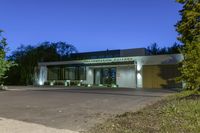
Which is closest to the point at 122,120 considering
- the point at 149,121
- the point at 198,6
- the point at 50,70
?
the point at 149,121

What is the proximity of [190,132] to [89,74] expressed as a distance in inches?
Answer: 1095

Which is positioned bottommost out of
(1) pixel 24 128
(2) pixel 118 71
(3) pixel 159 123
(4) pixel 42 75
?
(1) pixel 24 128

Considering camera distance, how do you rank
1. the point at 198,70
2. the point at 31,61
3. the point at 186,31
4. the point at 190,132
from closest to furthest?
the point at 190,132, the point at 198,70, the point at 186,31, the point at 31,61

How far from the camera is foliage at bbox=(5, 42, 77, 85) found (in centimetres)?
4041

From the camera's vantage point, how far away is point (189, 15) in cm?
1445

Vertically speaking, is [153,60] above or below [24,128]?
above

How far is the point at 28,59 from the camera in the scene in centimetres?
4141

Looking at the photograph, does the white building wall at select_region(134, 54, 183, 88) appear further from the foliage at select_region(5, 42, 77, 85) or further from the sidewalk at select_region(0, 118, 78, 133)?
the sidewalk at select_region(0, 118, 78, 133)

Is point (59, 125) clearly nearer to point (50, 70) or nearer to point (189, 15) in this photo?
point (189, 15)

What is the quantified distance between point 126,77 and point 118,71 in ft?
4.16

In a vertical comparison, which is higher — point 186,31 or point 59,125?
point 186,31

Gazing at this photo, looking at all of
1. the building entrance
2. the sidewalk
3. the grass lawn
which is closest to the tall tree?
the grass lawn

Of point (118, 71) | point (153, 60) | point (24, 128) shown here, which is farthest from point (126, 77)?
point (24, 128)

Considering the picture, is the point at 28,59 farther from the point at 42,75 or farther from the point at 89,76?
the point at 89,76
